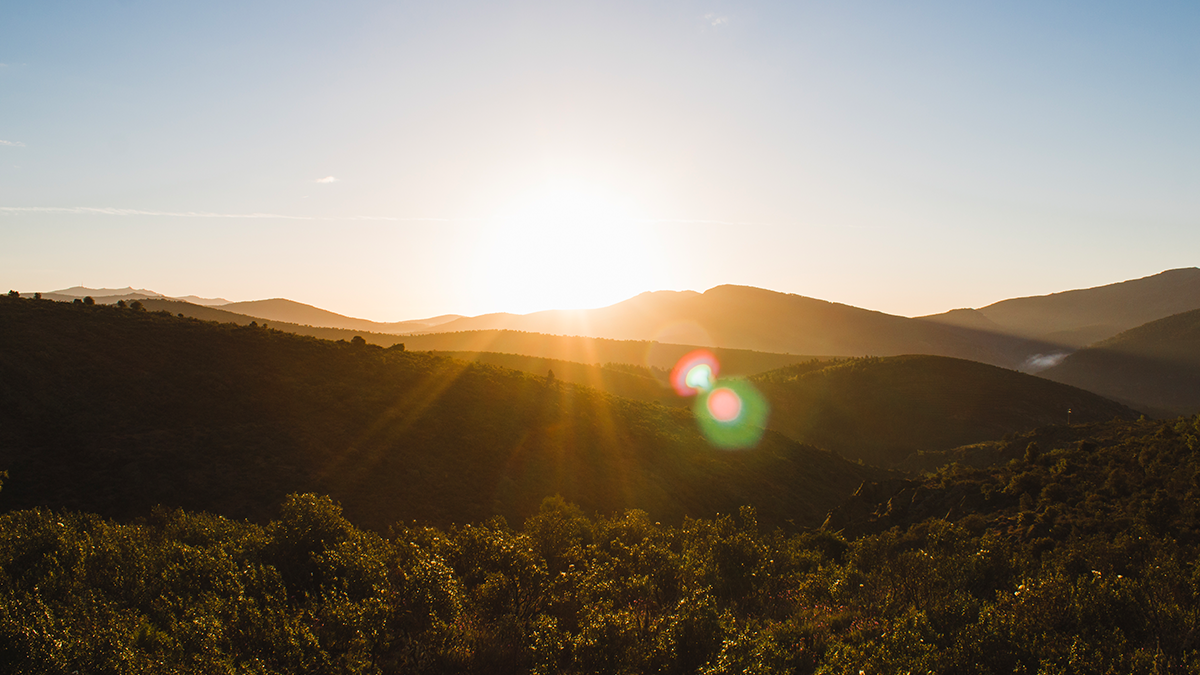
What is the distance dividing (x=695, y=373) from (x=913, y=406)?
39.0 meters

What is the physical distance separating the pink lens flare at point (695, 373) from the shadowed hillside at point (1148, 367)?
187 ft

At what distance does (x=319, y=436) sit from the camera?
28453 mm

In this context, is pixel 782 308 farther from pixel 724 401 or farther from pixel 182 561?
pixel 182 561

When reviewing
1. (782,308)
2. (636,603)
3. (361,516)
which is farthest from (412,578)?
(782,308)

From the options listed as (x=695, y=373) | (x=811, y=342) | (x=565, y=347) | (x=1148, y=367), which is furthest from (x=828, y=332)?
(x=565, y=347)

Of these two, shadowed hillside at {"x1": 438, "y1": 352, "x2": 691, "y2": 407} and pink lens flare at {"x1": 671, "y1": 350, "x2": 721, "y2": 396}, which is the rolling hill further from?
shadowed hillside at {"x1": 438, "y1": 352, "x2": 691, "y2": 407}

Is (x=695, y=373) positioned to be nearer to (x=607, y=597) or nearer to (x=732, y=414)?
(x=732, y=414)

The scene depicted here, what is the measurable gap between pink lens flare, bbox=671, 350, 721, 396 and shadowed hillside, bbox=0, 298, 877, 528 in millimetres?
28803

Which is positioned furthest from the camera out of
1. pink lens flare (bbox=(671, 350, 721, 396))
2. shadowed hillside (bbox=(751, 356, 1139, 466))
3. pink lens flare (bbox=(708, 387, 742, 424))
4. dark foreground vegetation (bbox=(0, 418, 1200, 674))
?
pink lens flare (bbox=(671, 350, 721, 396))

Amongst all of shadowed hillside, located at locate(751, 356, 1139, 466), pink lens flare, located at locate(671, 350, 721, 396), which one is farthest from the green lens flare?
pink lens flare, located at locate(671, 350, 721, 396)

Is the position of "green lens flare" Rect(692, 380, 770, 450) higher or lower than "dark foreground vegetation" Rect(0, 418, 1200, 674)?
lower

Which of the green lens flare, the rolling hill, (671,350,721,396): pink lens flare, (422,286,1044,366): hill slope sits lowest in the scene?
the green lens flare

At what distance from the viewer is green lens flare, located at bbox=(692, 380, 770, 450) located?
41531 mm

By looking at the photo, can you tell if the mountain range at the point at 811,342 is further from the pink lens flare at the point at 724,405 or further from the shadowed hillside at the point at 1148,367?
the pink lens flare at the point at 724,405
